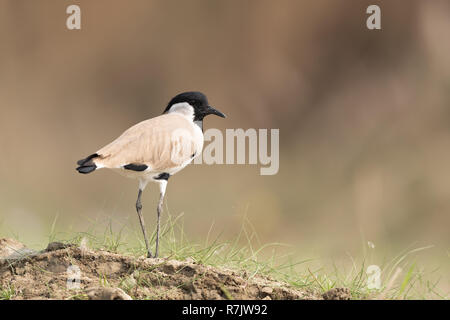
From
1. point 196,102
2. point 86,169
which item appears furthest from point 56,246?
point 196,102

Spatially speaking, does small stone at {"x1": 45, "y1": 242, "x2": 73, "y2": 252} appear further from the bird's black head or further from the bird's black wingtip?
the bird's black head

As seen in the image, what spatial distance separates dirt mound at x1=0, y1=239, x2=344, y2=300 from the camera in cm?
356

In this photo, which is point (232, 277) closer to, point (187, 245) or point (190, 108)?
point (187, 245)

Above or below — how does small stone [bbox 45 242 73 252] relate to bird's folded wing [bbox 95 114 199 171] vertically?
below

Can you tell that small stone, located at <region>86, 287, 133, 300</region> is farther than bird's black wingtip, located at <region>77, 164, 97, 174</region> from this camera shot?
No

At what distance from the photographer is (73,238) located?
425 centimetres

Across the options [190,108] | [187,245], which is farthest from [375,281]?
[190,108]

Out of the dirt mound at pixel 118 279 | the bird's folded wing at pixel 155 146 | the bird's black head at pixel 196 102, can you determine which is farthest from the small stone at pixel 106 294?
the bird's black head at pixel 196 102

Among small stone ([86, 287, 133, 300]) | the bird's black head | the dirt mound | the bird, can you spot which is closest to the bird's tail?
the bird

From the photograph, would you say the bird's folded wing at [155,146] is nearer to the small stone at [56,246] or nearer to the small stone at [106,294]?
the small stone at [56,246]

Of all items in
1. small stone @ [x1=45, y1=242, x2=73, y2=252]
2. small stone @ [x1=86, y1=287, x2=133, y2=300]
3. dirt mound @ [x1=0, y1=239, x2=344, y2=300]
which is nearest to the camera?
small stone @ [x1=86, y1=287, x2=133, y2=300]

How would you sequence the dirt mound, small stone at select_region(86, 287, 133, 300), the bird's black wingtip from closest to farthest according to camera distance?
small stone at select_region(86, 287, 133, 300) < the dirt mound < the bird's black wingtip

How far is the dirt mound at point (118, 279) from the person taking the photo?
11.7 feet
